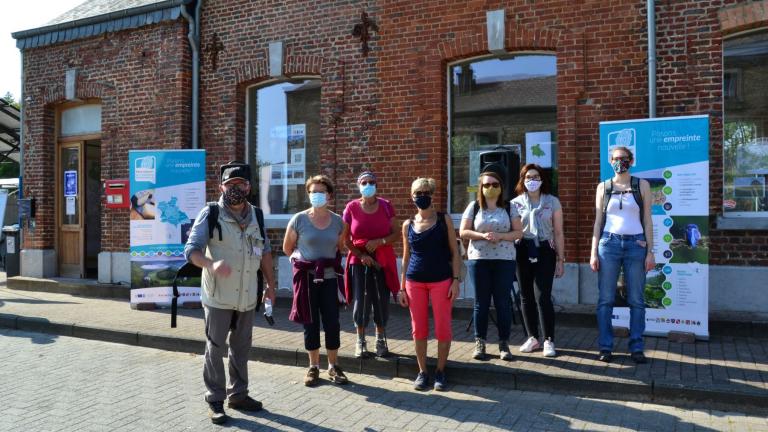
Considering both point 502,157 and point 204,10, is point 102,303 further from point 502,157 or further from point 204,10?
point 502,157

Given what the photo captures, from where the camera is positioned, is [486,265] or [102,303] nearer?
[486,265]

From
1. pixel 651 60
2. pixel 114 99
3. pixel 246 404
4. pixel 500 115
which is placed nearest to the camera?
pixel 246 404

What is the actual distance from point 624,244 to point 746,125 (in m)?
3.30

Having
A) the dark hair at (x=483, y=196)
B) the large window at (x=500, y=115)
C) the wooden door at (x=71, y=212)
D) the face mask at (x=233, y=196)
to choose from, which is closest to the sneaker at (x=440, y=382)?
the dark hair at (x=483, y=196)

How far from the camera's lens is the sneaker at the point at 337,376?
5.88 m

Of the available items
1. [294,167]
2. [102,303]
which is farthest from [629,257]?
[102,303]

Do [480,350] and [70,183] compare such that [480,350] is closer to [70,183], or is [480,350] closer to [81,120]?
[70,183]

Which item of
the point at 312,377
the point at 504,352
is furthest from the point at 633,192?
the point at 312,377

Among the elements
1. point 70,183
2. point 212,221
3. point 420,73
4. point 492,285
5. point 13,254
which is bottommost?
point 13,254

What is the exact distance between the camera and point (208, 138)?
11008 mm

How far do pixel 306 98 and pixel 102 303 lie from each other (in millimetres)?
4810

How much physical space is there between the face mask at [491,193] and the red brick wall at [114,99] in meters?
6.82

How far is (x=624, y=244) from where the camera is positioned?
594cm

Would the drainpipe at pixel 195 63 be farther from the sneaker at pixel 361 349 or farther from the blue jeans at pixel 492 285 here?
the blue jeans at pixel 492 285
